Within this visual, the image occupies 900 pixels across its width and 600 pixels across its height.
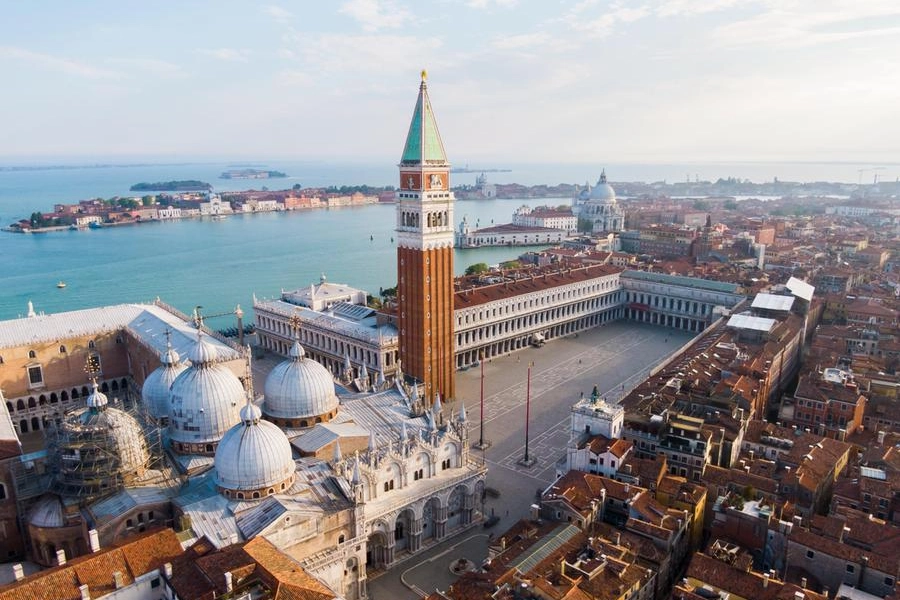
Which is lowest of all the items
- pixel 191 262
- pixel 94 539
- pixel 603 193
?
pixel 191 262

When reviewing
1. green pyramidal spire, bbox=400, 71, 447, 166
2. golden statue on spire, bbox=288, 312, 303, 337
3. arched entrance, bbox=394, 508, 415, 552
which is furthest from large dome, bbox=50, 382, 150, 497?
green pyramidal spire, bbox=400, 71, 447, 166

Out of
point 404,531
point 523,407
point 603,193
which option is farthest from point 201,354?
point 603,193

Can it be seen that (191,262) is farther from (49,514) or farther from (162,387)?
(49,514)

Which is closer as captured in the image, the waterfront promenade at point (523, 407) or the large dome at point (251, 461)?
the large dome at point (251, 461)

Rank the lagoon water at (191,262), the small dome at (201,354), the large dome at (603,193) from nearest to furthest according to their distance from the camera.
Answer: the small dome at (201,354) → the lagoon water at (191,262) → the large dome at (603,193)

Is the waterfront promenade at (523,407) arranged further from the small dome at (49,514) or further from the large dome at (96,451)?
the small dome at (49,514)

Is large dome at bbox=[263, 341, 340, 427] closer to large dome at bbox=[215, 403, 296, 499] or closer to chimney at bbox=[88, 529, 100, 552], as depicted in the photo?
large dome at bbox=[215, 403, 296, 499]

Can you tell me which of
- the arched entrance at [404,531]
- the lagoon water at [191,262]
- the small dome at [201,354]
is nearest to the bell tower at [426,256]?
the arched entrance at [404,531]

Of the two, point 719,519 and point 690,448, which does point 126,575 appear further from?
point 690,448
